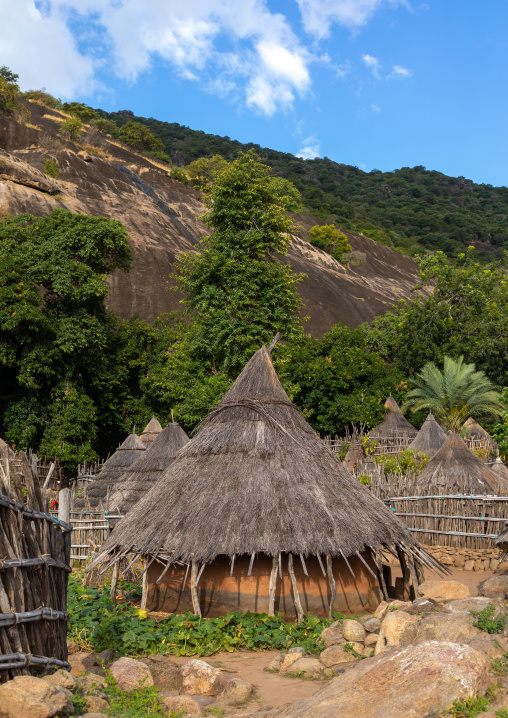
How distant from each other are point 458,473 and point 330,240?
38742mm

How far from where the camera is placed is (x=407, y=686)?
444 centimetres

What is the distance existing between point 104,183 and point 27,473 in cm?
4007

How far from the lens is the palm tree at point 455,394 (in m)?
27.4

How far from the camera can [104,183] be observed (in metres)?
42.4

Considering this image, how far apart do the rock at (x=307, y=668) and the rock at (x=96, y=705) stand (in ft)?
7.39

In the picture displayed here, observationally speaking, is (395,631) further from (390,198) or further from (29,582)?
(390,198)

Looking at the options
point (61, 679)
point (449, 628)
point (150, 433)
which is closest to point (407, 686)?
point (449, 628)

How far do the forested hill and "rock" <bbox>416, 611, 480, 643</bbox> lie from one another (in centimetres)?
6038

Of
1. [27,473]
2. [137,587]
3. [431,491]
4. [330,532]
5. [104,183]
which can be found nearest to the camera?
[27,473]

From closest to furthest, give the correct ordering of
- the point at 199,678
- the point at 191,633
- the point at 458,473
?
the point at 199,678 → the point at 191,633 → the point at 458,473

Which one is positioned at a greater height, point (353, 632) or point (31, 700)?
point (31, 700)

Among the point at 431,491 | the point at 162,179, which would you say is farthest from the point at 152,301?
the point at 431,491

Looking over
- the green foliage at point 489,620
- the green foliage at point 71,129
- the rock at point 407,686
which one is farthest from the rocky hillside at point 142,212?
the rock at point 407,686

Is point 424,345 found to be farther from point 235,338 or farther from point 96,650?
point 96,650
